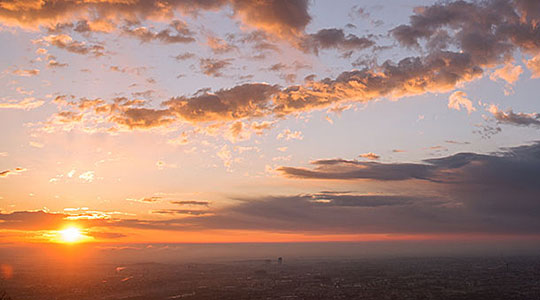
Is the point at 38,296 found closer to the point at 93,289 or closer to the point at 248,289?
the point at 93,289

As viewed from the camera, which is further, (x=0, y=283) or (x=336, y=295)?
(x=0, y=283)

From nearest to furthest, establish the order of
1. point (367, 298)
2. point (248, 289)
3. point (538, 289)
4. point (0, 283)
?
point (367, 298), point (538, 289), point (248, 289), point (0, 283)

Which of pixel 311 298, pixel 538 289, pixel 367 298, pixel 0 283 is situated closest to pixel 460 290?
pixel 538 289

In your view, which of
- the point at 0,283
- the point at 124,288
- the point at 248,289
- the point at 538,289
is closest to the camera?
the point at 538,289

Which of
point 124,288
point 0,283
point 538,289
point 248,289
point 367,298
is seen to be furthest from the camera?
point 0,283

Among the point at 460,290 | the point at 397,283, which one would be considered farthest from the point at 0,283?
the point at 460,290

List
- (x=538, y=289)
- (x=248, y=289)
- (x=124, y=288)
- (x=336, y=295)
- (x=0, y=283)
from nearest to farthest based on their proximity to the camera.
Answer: (x=336, y=295) < (x=538, y=289) < (x=248, y=289) < (x=124, y=288) < (x=0, y=283)

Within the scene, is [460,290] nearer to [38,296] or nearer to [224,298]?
[224,298]

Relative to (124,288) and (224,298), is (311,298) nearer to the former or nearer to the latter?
(224,298)

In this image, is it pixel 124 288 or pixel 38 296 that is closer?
pixel 38 296
